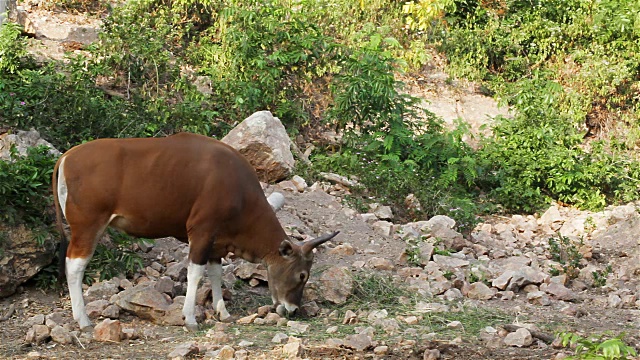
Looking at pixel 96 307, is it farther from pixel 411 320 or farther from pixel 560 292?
pixel 560 292

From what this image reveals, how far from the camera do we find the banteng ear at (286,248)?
7.79 meters

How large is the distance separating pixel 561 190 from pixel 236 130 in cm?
553

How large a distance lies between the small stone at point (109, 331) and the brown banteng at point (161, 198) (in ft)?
1.28

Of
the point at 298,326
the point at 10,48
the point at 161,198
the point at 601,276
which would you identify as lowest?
the point at 601,276

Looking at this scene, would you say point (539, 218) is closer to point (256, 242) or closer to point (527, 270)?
point (527, 270)

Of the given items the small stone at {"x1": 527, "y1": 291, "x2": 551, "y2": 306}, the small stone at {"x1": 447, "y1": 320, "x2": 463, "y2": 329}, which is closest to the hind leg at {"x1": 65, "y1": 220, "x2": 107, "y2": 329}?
the small stone at {"x1": 447, "y1": 320, "x2": 463, "y2": 329}

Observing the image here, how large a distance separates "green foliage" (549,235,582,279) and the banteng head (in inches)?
136

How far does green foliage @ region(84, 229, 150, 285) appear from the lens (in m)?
8.51

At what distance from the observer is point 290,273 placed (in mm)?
7871

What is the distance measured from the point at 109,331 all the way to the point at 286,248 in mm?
1712

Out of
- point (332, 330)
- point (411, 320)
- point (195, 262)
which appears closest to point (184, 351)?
point (195, 262)

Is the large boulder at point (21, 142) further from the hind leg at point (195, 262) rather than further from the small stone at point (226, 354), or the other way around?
the small stone at point (226, 354)

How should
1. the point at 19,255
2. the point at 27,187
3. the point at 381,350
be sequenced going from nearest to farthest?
the point at 381,350 → the point at 19,255 → the point at 27,187

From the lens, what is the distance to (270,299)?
844 cm
